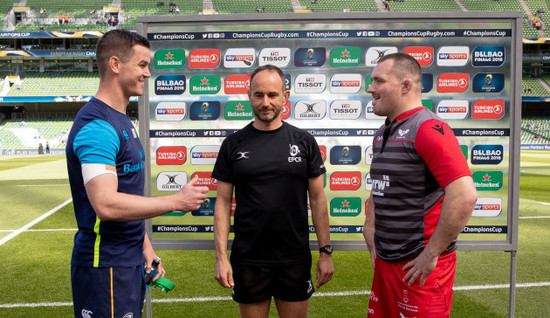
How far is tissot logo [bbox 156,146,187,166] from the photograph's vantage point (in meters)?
3.61

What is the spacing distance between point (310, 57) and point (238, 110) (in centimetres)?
73

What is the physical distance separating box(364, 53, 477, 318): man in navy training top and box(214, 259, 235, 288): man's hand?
930 mm

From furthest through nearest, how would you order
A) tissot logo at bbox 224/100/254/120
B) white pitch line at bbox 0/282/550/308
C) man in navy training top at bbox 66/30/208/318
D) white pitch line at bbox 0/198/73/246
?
white pitch line at bbox 0/198/73/246
white pitch line at bbox 0/282/550/308
tissot logo at bbox 224/100/254/120
man in navy training top at bbox 66/30/208/318

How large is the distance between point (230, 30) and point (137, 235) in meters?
1.85

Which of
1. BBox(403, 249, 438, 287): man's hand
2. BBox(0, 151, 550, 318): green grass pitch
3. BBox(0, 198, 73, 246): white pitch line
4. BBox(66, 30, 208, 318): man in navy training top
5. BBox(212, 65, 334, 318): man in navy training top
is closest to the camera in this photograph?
BBox(66, 30, 208, 318): man in navy training top

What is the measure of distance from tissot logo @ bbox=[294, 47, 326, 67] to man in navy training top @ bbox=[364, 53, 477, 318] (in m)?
1.05

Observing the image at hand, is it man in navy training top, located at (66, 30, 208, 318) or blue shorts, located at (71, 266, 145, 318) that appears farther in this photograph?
blue shorts, located at (71, 266, 145, 318)

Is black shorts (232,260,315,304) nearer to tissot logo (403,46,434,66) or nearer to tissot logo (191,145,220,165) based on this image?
tissot logo (191,145,220,165)

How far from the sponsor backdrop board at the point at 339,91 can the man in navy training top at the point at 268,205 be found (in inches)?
33.0

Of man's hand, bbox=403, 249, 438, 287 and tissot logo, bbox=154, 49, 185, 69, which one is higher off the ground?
tissot logo, bbox=154, 49, 185, 69

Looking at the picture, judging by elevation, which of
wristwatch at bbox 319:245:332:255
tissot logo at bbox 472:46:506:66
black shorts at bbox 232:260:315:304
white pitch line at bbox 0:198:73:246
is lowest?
white pitch line at bbox 0:198:73:246

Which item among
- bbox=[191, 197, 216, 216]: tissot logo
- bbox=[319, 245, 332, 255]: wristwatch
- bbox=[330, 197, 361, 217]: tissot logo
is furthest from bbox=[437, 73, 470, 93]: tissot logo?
bbox=[191, 197, 216, 216]: tissot logo

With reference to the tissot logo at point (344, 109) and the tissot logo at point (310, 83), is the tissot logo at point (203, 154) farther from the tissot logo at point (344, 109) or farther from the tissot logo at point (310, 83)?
the tissot logo at point (344, 109)

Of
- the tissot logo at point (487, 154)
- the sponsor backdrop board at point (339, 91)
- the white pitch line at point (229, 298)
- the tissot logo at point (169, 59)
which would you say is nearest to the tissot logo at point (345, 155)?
the sponsor backdrop board at point (339, 91)
